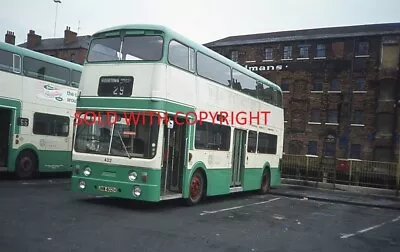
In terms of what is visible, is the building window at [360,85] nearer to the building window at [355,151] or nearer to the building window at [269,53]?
the building window at [355,151]

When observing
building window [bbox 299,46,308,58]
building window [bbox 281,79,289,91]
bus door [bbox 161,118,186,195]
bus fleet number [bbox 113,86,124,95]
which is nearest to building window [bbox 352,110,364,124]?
building window [bbox 281,79,289,91]

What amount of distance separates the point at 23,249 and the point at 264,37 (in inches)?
1906

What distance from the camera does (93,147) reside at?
1058cm

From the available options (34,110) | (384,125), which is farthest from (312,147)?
(34,110)

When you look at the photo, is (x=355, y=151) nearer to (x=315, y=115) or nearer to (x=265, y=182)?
(x=315, y=115)

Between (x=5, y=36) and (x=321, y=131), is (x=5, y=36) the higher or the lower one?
the higher one

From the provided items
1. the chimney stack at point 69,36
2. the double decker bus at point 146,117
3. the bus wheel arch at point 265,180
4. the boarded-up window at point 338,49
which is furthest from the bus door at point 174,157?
the chimney stack at point 69,36

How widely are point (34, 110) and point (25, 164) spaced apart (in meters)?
2.03

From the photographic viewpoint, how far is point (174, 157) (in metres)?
11.2

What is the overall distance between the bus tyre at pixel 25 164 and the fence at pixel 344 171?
13.3 m

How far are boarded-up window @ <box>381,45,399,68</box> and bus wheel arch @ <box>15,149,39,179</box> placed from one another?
3557 centimetres

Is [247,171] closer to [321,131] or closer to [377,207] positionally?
[377,207]

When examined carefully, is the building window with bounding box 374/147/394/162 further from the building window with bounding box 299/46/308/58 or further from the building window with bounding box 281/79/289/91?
the building window with bounding box 299/46/308/58

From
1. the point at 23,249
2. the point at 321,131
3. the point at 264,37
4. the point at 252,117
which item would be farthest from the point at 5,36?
the point at 23,249
